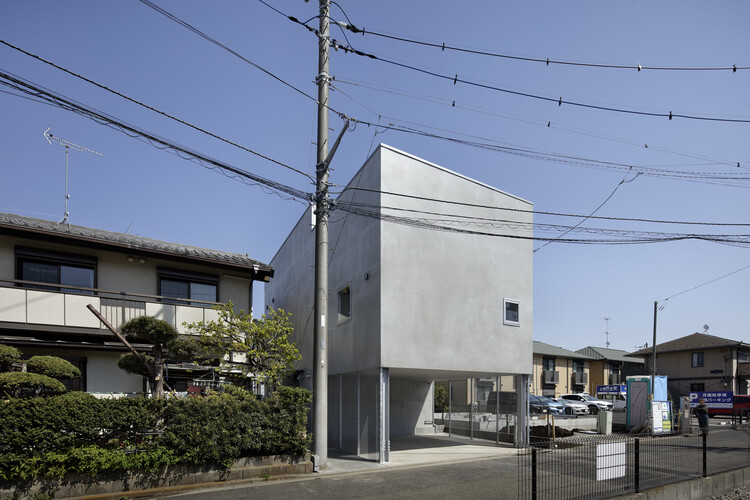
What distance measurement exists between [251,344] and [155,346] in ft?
9.01

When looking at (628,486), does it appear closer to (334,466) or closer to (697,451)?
(697,451)

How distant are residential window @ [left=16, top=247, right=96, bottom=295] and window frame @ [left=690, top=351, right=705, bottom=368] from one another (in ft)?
147

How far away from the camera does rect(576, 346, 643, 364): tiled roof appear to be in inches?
1973

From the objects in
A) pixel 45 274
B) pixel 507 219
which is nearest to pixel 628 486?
pixel 507 219

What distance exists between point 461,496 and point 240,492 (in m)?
4.11

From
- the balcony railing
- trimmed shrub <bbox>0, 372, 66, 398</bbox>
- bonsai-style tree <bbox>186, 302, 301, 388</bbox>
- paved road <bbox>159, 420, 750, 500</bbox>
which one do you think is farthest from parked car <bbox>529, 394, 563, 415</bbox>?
trimmed shrub <bbox>0, 372, 66, 398</bbox>

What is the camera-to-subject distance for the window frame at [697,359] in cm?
4262

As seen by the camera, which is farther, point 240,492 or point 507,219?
point 507,219

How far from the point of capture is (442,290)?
15109mm

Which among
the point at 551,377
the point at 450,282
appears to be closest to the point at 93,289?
the point at 450,282

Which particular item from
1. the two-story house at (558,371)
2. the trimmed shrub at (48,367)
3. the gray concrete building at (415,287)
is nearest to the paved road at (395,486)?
the gray concrete building at (415,287)

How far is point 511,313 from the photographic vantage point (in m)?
16.6

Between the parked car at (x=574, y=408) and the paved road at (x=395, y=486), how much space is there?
23.0 m

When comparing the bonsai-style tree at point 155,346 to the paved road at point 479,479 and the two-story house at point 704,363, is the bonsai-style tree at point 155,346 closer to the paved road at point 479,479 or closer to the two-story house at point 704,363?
the paved road at point 479,479
